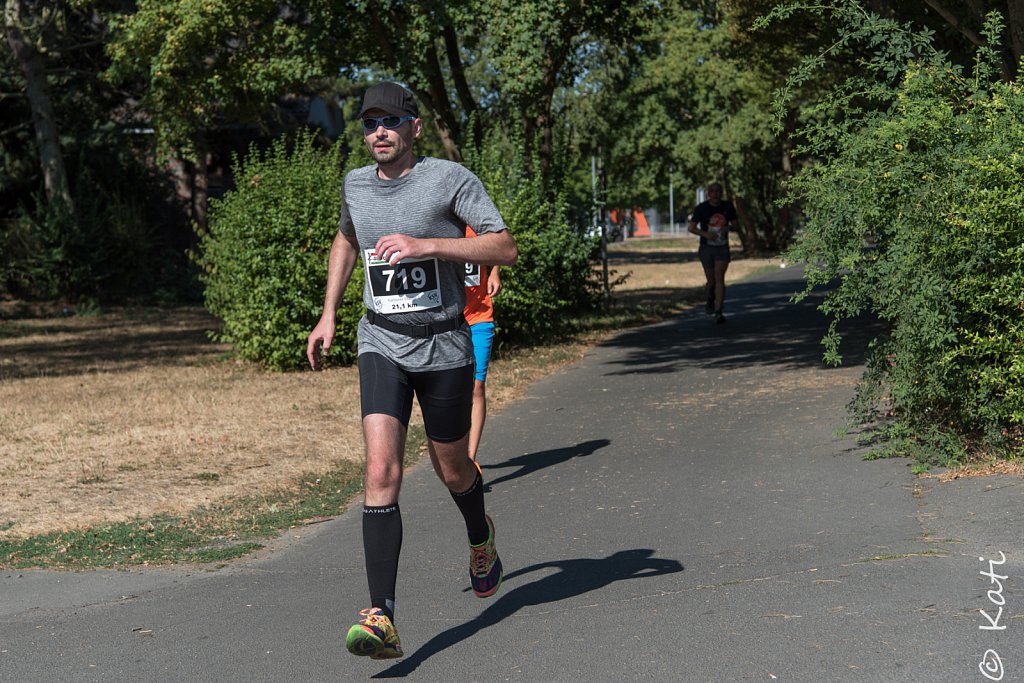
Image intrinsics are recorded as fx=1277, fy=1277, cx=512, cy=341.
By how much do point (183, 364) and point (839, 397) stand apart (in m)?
9.43

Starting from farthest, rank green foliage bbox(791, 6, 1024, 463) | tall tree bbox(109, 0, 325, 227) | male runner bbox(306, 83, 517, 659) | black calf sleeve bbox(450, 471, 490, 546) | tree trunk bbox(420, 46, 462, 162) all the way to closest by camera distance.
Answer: tree trunk bbox(420, 46, 462, 162) → tall tree bbox(109, 0, 325, 227) → green foliage bbox(791, 6, 1024, 463) → black calf sleeve bbox(450, 471, 490, 546) → male runner bbox(306, 83, 517, 659)

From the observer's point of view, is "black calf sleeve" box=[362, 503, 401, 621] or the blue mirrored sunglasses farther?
the blue mirrored sunglasses

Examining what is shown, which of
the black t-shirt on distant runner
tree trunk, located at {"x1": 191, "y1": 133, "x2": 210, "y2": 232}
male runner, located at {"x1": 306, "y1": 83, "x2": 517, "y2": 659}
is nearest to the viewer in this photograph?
male runner, located at {"x1": 306, "y1": 83, "x2": 517, "y2": 659}

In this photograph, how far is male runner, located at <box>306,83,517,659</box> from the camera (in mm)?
4738

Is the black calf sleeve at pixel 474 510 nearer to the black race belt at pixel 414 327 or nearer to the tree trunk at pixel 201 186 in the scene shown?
the black race belt at pixel 414 327

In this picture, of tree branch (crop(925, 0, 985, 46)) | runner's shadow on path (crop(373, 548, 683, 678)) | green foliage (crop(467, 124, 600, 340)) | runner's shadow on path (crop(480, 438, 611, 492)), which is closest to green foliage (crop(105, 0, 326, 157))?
green foliage (crop(467, 124, 600, 340))

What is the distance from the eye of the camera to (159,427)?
11.2 m

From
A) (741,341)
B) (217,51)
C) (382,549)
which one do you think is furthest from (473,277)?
(217,51)

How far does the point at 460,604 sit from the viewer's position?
18.1 ft

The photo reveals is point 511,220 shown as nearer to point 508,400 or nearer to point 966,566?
point 508,400

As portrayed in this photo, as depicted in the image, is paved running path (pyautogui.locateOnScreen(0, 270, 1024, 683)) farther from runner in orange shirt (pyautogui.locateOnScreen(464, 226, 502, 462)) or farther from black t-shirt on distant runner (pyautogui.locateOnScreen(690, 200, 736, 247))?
black t-shirt on distant runner (pyautogui.locateOnScreen(690, 200, 736, 247))

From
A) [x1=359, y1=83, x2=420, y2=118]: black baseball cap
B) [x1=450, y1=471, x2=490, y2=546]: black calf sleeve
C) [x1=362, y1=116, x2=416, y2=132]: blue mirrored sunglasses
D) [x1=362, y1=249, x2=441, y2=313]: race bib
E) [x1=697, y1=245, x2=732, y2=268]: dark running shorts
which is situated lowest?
[x1=450, y1=471, x2=490, y2=546]: black calf sleeve

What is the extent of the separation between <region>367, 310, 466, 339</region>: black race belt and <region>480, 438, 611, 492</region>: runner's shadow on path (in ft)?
11.8

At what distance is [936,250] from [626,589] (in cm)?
285
